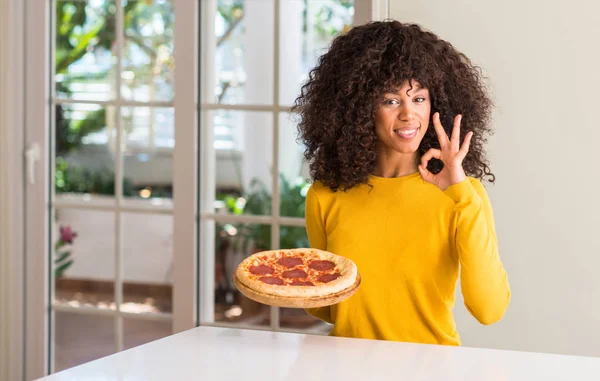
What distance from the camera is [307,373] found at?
147 centimetres

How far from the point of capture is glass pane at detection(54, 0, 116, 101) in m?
6.96

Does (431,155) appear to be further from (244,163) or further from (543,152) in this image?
(244,163)

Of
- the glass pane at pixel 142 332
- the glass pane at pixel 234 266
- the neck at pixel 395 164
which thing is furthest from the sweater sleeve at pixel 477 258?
the glass pane at pixel 142 332

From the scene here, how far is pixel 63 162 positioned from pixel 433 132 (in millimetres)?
5812

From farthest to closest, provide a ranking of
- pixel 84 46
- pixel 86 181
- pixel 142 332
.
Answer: pixel 86 181, pixel 84 46, pixel 142 332

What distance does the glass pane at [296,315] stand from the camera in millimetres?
4695

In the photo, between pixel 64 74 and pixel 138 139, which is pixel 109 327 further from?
pixel 64 74

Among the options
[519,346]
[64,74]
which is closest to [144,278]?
[64,74]

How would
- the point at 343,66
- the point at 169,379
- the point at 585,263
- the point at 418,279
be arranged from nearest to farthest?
the point at 169,379 → the point at 418,279 → the point at 343,66 → the point at 585,263

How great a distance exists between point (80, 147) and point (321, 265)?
5.89 meters

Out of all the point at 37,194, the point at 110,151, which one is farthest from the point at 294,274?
the point at 110,151

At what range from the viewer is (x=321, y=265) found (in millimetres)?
1782

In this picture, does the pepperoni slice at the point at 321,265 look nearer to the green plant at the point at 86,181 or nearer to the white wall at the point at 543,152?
the white wall at the point at 543,152

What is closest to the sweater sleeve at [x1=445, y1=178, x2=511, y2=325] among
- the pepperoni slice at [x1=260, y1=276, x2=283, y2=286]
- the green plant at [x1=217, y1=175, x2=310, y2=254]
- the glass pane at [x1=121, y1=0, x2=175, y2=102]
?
the pepperoni slice at [x1=260, y1=276, x2=283, y2=286]
